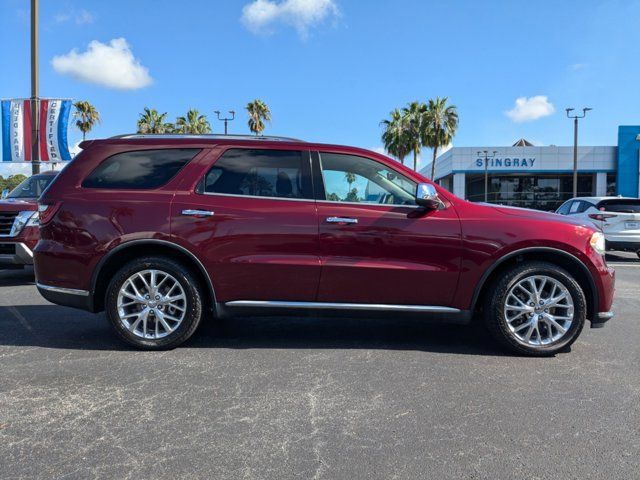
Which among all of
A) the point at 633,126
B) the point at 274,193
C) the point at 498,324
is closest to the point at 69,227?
the point at 274,193

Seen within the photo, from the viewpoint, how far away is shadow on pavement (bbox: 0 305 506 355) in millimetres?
4629

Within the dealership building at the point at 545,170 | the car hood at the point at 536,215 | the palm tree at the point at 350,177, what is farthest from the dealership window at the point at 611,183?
the palm tree at the point at 350,177

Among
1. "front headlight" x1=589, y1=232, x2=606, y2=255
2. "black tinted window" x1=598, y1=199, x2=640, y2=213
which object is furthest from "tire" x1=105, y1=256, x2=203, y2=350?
"black tinted window" x1=598, y1=199, x2=640, y2=213

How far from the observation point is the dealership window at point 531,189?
47.6m

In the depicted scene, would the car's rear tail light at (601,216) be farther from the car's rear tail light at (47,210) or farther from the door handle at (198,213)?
the car's rear tail light at (47,210)

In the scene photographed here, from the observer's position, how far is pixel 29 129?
11.7 meters

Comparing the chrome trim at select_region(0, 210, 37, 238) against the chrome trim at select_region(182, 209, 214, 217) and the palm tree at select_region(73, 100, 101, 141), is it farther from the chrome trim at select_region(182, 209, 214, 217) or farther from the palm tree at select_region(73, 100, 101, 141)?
the palm tree at select_region(73, 100, 101, 141)

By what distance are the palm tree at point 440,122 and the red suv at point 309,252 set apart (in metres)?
37.2

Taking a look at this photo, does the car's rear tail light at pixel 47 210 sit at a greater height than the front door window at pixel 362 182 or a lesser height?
lesser

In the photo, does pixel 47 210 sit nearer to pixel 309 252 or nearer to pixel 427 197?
pixel 309 252

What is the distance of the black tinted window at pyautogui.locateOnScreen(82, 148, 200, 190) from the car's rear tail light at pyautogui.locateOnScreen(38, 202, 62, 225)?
307 millimetres

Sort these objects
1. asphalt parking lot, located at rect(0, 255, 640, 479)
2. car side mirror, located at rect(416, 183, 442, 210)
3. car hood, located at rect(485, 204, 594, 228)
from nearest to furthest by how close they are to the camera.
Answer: asphalt parking lot, located at rect(0, 255, 640, 479)
car side mirror, located at rect(416, 183, 442, 210)
car hood, located at rect(485, 204, 594, 228)

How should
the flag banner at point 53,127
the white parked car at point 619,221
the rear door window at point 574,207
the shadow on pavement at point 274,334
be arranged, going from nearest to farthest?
the shadow on pavement at point 274,334
the flag banner at point 53,127
the white parked car at point 619,221
the rear door window at point 574,207

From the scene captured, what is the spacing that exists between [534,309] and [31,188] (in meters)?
8.68
